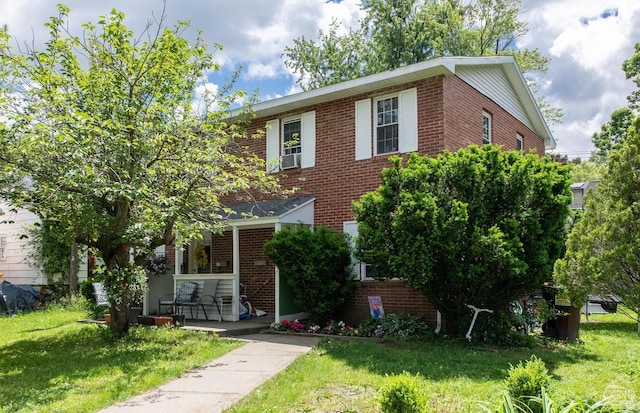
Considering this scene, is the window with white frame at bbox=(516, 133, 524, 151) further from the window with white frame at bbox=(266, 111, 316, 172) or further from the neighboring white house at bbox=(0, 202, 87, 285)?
the neighboring white house at bbox=(0, 202, 87, 285)

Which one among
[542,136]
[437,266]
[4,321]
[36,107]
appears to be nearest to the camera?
[36,107]

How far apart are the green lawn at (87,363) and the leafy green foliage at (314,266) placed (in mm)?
1999

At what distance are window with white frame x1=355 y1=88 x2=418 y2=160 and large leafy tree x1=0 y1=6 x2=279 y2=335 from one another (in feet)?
12.2

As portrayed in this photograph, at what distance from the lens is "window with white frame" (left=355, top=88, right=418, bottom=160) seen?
10984 millimetres

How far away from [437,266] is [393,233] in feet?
3.41

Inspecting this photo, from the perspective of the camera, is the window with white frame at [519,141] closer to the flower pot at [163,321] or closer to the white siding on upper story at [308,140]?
the white siding on upper story at [308,140]

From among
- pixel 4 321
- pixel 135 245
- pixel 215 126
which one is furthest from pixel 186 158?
pixel 4 321

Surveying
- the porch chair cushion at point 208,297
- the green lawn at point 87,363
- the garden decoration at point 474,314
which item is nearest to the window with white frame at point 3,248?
the green lawn at point 87,363

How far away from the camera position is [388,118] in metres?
11.4

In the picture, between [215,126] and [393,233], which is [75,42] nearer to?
[215,126]

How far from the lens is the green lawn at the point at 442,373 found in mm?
5250

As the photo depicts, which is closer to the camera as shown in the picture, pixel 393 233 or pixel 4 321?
pixel 393 233

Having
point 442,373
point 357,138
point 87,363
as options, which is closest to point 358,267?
point 357,138

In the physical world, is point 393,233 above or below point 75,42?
below
